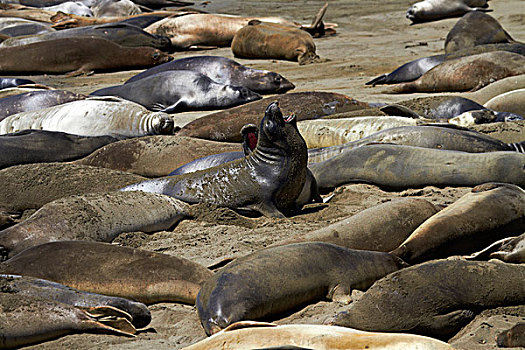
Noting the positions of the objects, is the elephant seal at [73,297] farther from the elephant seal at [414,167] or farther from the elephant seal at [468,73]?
the elephant seal at [468,73]

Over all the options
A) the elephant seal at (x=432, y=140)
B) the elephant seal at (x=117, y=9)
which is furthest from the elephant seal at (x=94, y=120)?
the elephant seal at (x=117, y=9)

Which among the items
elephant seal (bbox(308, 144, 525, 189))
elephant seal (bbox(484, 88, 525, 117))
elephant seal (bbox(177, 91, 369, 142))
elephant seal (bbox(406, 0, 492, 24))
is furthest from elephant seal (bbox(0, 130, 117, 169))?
elephant seal (bbox(406, 0, 492, 24))

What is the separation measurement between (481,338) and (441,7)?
1257 centimetres

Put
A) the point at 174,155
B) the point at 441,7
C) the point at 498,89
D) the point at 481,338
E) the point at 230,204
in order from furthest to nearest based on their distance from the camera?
the point at 441,7, the point at 498,89, the point at 174,155, the point at 230,204, the point at 481,338

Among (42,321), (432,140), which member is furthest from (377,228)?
(432,140)

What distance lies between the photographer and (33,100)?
26.5ft

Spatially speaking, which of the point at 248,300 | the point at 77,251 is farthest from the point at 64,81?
the point at 248,300

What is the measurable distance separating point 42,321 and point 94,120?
4.53 m

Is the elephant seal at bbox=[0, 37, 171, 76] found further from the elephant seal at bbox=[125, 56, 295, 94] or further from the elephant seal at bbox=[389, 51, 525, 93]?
the elephant seal at bbox=[389, 51, 525, 93]

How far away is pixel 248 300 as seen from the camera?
2996 mm

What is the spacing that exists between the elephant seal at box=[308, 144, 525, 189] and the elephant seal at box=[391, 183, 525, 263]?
0.80 m

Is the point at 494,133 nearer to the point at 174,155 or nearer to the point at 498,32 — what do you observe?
the point at 174,155

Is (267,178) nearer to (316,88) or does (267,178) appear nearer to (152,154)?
(152,154)

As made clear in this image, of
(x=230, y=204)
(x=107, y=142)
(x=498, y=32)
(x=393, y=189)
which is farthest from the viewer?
(x=498, y=32)
